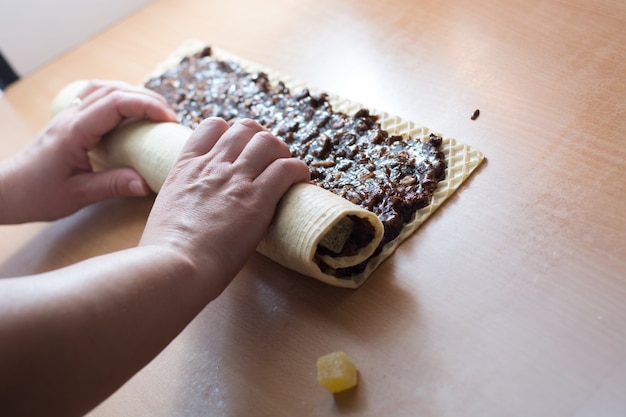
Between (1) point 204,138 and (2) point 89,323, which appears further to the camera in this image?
(1) point 204,138

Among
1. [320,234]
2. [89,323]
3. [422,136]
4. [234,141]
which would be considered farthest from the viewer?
[422,136]

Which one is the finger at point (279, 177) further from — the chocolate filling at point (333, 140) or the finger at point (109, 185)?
the finger at point (109, 185)

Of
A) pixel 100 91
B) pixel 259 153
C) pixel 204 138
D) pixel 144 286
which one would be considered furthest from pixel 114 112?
pixel 144 286

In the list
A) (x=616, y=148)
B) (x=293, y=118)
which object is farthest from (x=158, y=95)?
(x=616, y=148)

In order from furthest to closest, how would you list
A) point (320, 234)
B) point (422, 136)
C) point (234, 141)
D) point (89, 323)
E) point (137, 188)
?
point (137, 188)
point (422, 136)
point (234, 141)
point (320, 234)
point (89, 323)

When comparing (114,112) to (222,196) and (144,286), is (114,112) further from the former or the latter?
(144,286)

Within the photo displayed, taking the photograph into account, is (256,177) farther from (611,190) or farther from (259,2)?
(259,2)

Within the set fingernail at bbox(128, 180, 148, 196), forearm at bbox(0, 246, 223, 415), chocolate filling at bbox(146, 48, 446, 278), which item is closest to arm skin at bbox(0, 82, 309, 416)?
forearm at bbox(0, 246, 223, 415)

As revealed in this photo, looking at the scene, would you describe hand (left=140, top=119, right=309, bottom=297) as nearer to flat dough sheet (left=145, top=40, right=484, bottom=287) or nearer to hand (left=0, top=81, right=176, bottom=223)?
flat dough sheet (left=145, top=40, right=484, bottom=287)
